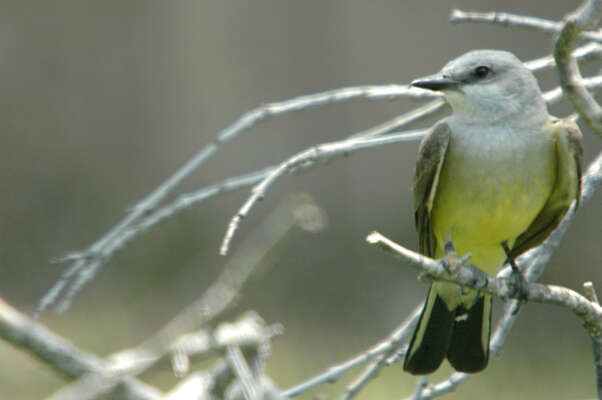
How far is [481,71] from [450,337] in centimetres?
95

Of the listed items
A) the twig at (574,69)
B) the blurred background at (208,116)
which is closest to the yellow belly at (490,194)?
the twig at (574,69)

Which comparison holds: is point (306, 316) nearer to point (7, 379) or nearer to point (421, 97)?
point (7, 379)

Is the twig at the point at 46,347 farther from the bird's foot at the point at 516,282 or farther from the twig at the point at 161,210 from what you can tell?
the bird's foot at the point at 516,282

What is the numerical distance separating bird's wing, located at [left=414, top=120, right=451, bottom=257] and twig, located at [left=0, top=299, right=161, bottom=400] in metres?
1.39

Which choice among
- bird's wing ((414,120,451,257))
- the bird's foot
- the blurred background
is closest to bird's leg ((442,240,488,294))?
the bird's foot

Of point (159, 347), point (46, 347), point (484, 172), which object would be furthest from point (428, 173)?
point (46, 347)

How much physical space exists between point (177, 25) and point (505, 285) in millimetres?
5038

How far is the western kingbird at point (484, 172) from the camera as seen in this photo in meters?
3.03

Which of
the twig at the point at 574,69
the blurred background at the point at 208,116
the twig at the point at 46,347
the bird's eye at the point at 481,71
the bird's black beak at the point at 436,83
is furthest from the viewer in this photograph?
the blurred background at the point at 208,116

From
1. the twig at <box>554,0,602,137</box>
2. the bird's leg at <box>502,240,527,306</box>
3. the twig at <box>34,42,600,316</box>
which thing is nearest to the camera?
the twig at <box>554,0,602,137</box>

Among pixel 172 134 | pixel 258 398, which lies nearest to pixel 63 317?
pixel 172 134

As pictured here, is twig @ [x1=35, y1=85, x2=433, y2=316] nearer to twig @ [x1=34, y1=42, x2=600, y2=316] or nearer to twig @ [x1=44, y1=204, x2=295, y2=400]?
twig @ [x1=34, y1=42, x2=600, y2=316]

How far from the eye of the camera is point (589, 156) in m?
6.72

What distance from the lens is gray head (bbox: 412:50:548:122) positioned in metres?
3.12
